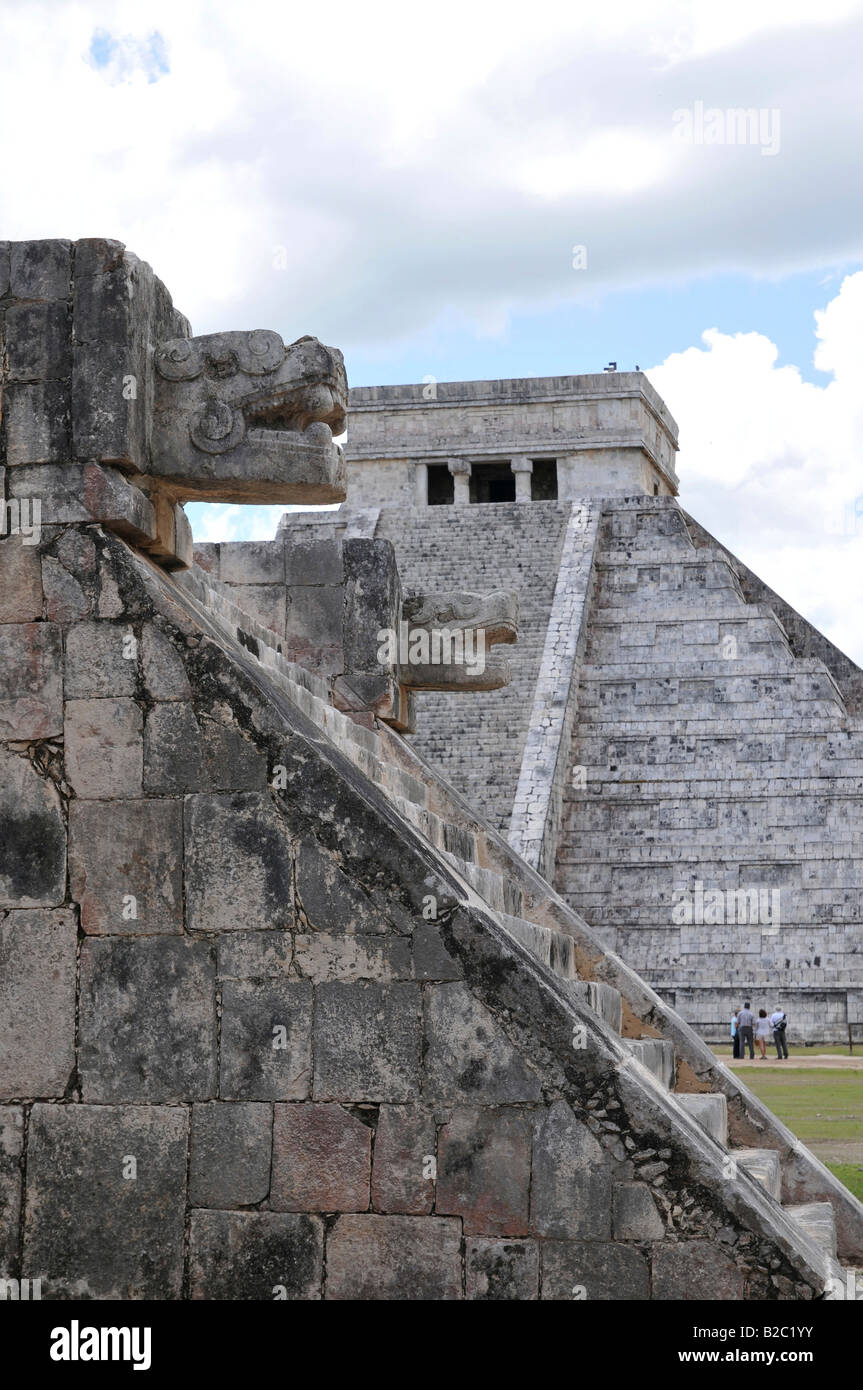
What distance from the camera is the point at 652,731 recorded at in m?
29.7

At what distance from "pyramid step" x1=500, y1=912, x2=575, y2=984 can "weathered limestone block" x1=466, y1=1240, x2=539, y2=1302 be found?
3.61 ft

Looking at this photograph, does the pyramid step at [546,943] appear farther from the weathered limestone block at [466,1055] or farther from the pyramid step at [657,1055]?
the weathered limestone block at [466,1055]

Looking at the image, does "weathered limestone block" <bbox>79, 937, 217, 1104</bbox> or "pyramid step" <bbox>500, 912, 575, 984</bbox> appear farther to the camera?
"pyramid step" <bbox>500, 912, 575, 984</bbox>

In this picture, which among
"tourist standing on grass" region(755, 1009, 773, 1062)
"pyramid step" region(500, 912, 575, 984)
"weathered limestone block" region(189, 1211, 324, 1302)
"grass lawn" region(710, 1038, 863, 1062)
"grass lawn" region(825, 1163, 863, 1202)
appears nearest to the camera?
"weathered limestone block" region(189, 1211, 324, 1302)

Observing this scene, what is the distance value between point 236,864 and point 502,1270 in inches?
55.1

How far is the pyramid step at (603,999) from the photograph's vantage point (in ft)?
21.8

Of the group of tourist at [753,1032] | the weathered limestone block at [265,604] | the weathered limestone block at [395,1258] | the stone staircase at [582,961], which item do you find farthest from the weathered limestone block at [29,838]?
the group of tourist at [753,1032]

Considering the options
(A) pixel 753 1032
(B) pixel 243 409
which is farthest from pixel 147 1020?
(A) pixel 753 1032

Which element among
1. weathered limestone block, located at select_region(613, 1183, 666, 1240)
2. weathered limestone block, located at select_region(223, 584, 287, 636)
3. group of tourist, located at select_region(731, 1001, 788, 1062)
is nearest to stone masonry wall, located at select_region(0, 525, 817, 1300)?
weathered limestone block, located at select_region(613, 1183, 666, 1240)

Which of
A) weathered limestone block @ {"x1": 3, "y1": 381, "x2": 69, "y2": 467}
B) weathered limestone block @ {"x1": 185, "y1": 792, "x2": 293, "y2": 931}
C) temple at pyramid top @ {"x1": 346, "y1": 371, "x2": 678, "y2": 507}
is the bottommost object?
weathered limestone block @ {"x1": 185, "y1": 792, "x2": 293, "y2": 931}

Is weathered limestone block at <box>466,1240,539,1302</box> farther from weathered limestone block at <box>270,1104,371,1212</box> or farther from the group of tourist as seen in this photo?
the group of tourist

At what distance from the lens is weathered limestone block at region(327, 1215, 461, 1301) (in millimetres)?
5133

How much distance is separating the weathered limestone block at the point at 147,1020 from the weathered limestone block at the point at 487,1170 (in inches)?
29.3

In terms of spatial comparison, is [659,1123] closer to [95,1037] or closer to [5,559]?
[95,1037]
